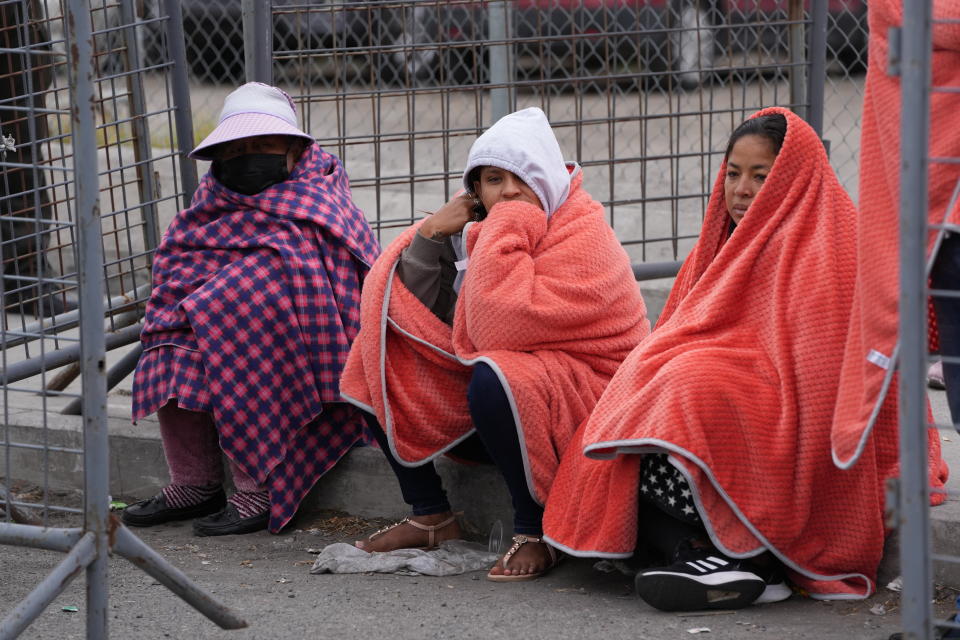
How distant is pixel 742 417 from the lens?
3.07m

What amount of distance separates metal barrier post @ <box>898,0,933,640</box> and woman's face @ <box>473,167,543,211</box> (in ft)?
4.83

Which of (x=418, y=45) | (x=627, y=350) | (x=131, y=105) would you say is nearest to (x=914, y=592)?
(x=627, y=350)

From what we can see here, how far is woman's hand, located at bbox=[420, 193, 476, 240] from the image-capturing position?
3643 mm

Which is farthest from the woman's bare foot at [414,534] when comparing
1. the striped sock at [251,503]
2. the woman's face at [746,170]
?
the woman's face at [746,170]

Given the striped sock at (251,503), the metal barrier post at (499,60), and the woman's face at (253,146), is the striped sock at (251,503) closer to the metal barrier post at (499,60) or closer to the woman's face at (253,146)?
the woman's face at (253,146)

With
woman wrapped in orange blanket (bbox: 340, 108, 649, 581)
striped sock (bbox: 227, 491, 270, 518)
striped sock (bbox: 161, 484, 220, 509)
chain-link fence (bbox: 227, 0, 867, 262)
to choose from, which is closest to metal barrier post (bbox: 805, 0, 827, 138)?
chain-link fence (bbox: 227, 0, 867, 262)

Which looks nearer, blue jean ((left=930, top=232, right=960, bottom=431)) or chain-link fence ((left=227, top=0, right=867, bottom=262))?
blue jean ((left=930, top=232, right=960, bottom=431))

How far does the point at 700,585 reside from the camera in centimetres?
304


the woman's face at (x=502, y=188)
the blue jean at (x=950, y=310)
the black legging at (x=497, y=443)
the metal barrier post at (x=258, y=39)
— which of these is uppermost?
the metal barrier post at (x=258, y=39)

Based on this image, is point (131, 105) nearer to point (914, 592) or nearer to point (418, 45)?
point (418, 45)

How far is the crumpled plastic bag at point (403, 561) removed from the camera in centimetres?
352

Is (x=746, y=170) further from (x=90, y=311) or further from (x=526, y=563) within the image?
(x=90, y=311)

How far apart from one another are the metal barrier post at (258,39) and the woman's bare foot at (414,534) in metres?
A: 1.54

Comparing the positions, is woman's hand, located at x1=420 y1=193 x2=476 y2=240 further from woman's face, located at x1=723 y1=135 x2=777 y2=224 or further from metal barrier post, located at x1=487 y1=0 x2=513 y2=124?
metal barrier post, located at x1=487 y1=0 x2=513 y2=124
